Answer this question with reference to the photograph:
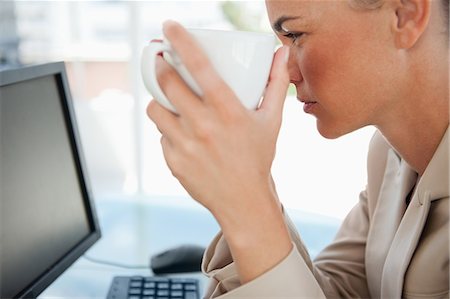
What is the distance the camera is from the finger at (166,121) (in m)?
0.51

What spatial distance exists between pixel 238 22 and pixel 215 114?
290 cm

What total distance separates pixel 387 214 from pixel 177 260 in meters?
0.37

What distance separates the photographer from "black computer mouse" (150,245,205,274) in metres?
0.96

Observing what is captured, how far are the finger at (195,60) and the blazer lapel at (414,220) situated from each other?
1.13ft

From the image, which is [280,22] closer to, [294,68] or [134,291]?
[294,68]

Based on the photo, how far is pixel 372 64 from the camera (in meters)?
0.66

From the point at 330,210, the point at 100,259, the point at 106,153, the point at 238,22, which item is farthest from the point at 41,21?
the point at 100,259

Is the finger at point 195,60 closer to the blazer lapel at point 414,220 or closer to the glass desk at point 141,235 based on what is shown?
the blazer lapel at point 414,220

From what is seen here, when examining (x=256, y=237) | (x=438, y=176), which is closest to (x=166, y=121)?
(x=256, y=237)

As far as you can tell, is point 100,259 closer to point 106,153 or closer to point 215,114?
point 215,114

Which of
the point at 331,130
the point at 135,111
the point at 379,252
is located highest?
the point at 331,130

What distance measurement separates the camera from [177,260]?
3.15ft

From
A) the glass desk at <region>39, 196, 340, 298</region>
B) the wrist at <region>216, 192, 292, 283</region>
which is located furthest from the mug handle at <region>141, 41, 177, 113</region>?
the glass desk at <region>39, 196, 340, 298</region>

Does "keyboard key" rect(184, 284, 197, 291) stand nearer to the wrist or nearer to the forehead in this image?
the wrist
